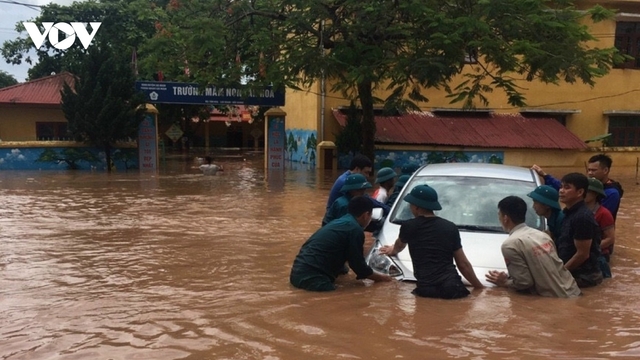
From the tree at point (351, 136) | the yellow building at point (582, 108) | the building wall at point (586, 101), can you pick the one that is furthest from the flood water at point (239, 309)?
the building wall at point (586, 101)

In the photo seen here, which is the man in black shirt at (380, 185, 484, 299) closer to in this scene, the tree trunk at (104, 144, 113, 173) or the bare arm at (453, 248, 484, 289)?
the bare arm at (453, 248, 484, 289)

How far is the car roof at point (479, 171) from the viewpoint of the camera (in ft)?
22.4

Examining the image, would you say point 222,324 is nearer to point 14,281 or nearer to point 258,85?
point 14,281

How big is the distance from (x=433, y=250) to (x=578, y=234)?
4.51ft

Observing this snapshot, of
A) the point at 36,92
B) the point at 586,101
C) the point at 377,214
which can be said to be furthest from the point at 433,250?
the point at 36,92

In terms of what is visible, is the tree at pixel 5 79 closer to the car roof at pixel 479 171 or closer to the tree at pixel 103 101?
the tree at pixel 103 101

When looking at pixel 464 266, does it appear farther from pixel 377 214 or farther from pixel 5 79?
pixel 5 79

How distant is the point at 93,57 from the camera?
2203 centimetres

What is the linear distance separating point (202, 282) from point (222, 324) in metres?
1.56

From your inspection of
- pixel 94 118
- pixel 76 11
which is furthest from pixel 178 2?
pixel 76 11

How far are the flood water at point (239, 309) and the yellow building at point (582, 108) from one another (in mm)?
15937

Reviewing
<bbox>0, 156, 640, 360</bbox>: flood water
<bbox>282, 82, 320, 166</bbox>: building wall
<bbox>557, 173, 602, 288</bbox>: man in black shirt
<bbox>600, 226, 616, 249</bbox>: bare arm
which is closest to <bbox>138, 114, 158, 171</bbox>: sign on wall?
<bbox>282, 82, 320, 166</bbox>: building wall

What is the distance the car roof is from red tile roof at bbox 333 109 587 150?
1703cm

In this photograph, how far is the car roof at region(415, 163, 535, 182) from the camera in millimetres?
6824
